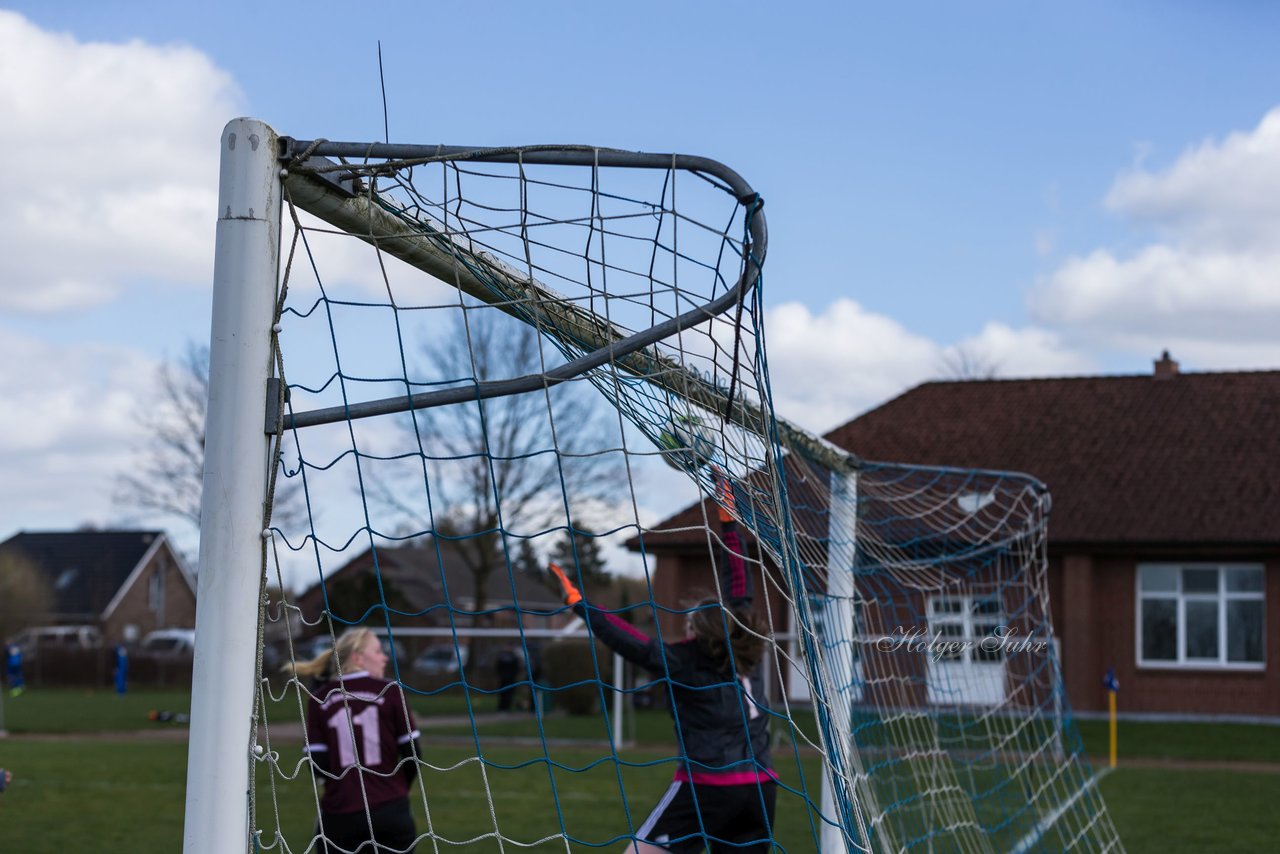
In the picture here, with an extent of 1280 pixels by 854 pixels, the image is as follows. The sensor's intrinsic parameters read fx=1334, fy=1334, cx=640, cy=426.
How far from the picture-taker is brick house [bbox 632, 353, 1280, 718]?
22.5m

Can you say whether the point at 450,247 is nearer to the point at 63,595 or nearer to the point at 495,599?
the point at 495,599

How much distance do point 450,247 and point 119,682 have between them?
3440 cm

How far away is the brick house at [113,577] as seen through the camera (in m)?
53.8

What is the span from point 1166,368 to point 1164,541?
5.15 metres

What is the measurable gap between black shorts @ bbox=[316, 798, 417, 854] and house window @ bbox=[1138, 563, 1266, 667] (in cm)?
2026

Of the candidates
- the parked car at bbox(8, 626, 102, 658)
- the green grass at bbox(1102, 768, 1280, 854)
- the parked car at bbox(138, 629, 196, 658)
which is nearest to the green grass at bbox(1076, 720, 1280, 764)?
the green grass at bbox(1102, 768, 1280, 854)

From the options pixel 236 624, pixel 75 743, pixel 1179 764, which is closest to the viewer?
pixel 236 624

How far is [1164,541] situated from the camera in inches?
884

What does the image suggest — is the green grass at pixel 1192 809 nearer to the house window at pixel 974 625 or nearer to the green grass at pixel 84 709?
the house window at pixel 974 625

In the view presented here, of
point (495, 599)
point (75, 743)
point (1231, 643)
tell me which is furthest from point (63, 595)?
point (1231, 643)

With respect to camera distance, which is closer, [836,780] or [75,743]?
[836,780]

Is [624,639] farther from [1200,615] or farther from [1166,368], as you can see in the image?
[1166,368]

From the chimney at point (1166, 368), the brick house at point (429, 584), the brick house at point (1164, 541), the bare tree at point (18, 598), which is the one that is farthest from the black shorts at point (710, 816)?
the bare tree at point (18, 598)

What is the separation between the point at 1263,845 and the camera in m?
9.44
